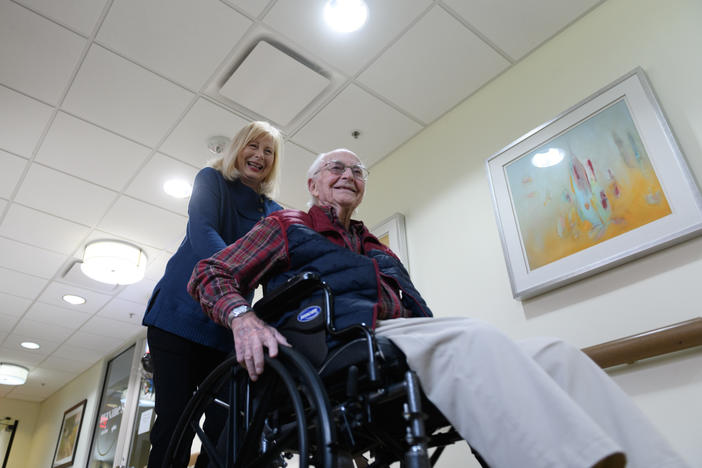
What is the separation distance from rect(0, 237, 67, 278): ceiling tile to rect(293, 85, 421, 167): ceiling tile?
2.37 metres

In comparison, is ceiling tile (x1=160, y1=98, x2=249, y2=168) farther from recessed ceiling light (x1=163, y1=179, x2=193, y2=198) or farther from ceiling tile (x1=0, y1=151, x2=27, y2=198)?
ceiling tile (x1=0, y1=151, x2=27, y2=198)

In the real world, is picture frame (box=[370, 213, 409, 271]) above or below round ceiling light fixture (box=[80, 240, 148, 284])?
below

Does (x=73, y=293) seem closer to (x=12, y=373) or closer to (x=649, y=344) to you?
(x=12, y=373)

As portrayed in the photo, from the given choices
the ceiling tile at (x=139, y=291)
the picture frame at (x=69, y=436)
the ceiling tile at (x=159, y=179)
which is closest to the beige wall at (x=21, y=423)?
the picture frame at (x=69, y=436)

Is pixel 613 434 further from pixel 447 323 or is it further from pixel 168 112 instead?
pixel 168 112

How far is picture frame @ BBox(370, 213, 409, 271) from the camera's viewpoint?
2711 millimetres

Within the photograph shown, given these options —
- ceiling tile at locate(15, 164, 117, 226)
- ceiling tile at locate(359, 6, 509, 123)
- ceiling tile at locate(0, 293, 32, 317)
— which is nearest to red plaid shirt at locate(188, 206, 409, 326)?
ceiling tile at locate(359, 6, 509, 123)

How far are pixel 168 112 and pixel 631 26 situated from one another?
2.27m

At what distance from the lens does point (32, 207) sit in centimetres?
338

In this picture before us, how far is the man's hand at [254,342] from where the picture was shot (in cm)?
93

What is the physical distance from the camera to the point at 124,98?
264cm

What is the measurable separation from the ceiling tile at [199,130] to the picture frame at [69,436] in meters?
4.34

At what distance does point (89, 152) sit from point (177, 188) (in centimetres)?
55

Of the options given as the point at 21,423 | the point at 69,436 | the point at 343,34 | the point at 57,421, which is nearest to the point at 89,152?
the point at 343,34
